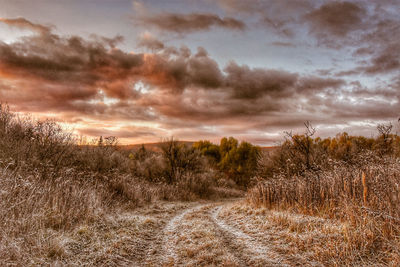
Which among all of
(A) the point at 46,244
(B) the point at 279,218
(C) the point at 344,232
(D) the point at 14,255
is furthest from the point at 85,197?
(C) the point at 344,232

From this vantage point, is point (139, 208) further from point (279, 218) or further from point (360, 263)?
point (360, 263)

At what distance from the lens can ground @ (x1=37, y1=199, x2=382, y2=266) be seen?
20.1 feet

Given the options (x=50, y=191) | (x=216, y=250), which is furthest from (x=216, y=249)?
(x=50, y=191)

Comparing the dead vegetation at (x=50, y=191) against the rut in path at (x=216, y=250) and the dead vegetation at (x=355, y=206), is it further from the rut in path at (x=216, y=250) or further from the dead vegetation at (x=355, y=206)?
the dead vegetation at (x=355, y=206)

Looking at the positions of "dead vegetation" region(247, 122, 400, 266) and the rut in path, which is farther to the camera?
the rut in path

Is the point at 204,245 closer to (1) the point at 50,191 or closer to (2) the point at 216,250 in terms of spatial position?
(2) the point at 216,250

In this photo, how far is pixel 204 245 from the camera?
743 centimetres

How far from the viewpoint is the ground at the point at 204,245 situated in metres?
6.14

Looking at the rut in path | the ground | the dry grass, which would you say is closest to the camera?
the dry grass

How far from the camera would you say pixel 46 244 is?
19.5ft

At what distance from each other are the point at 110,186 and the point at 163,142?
17705mm

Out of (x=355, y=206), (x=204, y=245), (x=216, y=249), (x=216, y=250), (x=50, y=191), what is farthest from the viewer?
(x=50, y=191)

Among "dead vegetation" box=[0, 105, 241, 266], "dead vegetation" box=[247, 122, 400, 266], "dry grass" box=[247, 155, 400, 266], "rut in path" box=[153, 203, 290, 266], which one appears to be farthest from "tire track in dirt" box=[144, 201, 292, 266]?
"dead vegetation" box=[0, 105, 241, 266]

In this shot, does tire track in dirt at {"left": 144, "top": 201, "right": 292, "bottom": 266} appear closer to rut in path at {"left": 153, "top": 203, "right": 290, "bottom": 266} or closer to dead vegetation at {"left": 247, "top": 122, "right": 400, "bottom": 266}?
rut in path at {"left": 153, "top": 203, "right": 290, "bottom": 266}
